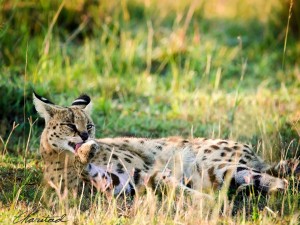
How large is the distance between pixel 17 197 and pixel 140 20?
6.80 meters

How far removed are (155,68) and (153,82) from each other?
1.91 feet

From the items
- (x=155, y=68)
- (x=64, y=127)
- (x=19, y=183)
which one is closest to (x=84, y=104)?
(x=64, y=127)

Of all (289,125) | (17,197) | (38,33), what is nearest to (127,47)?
(38,33)

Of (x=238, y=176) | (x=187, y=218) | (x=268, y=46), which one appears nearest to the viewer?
(x=187, y=218)

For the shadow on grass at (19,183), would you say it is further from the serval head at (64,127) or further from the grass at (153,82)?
the serval head at (64,127)

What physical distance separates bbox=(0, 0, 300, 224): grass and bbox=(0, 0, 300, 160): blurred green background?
2cm

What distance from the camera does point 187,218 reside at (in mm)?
5039

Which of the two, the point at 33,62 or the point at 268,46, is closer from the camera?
the point at 33,62

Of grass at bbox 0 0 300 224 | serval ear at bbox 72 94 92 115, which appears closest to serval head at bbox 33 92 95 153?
serval ear at bbox 72 94 92 115

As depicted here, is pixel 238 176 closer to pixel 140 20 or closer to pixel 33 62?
pixel 33 62

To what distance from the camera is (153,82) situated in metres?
9.62

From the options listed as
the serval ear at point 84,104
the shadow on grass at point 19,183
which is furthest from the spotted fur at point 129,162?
the shadow on grass at point 19,183

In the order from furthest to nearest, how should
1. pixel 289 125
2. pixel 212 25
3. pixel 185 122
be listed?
pixel 212 25 → pixel 185 122 → pixel 289 125

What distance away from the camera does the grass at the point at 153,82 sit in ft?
18.2
